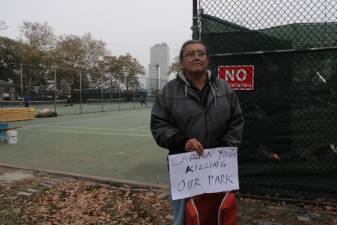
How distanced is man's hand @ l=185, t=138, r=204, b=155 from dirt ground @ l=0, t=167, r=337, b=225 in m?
1.93

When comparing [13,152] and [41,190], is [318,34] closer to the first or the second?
[41,190]

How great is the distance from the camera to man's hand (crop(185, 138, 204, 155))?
9.75 feet

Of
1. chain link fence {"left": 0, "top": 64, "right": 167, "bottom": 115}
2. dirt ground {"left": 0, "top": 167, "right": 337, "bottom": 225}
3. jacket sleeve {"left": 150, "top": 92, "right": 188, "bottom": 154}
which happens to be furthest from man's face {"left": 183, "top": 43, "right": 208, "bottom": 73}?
chain link fence {"left": 0, "top": 64, "right": 167, "bottom": 115}

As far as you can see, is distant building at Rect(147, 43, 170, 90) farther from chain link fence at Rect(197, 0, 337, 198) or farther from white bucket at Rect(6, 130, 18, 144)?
chain link fence at Rect(197, 0, 337, 198)

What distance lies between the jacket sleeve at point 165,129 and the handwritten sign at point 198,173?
9 cm

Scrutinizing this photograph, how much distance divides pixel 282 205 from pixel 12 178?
4.65 m

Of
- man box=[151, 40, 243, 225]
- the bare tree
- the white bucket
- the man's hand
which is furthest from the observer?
the bare tree

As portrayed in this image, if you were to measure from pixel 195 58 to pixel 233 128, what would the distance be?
64 cm

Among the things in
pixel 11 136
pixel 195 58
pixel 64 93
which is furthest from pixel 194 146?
pixel 64 93

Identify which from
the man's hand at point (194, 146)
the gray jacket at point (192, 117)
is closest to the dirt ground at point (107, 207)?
the gray jacket at point (192, 117)

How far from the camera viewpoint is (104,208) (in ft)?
17.1

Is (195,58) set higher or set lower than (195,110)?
higher

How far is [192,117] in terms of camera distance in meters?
3.07

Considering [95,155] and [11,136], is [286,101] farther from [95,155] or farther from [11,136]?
[11,136]
